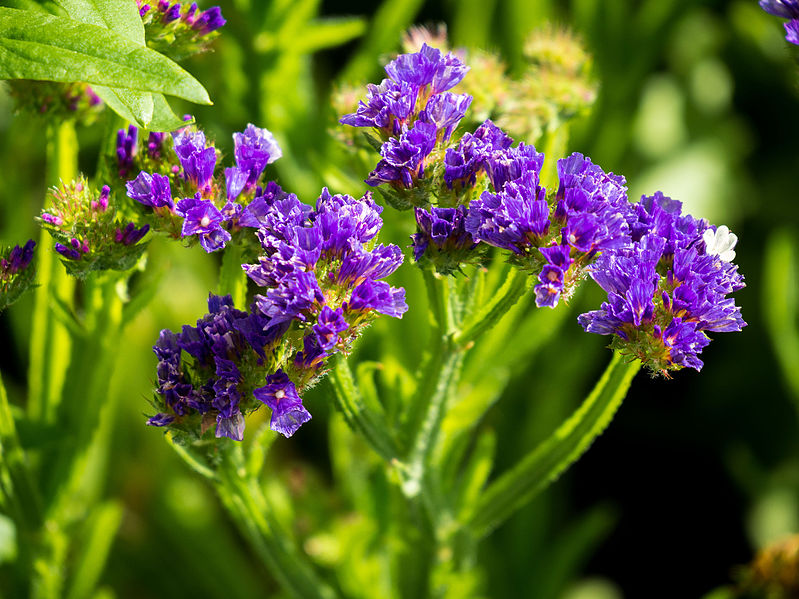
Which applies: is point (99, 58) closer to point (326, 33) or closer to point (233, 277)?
point (233, 277)

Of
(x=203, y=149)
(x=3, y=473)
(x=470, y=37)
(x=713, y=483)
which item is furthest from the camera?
(x=713, y=483)

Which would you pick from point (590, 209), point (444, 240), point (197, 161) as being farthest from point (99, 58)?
point (590, 209)

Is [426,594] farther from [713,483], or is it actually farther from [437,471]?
[713,483]

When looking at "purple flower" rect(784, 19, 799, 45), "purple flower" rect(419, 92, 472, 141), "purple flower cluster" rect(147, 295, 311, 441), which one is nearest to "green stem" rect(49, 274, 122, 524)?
"purple flower cluster" rect(147, 295, 311, 441)

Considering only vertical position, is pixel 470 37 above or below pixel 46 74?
above

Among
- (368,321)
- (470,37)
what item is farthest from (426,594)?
(470,37)

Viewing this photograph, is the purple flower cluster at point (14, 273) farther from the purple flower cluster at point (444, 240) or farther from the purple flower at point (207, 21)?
the purple flower cluster at point (444, 240)

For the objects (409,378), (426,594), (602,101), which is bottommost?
(426,594)
